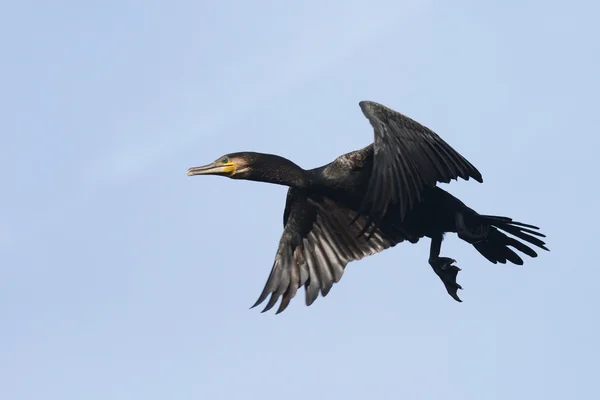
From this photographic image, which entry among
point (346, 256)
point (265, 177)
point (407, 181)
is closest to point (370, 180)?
point (407, 181)

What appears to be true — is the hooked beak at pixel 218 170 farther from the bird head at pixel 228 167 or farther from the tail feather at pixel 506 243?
the tail feather at pixel 506 243

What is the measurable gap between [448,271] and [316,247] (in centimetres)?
137

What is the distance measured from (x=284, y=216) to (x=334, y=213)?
0.53m

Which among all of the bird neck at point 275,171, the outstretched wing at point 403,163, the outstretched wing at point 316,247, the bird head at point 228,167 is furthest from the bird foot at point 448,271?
the bird head at point 228,167

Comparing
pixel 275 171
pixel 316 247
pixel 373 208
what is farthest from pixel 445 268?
pixel 373 208

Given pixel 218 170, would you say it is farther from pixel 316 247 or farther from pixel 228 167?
pixel 316 247

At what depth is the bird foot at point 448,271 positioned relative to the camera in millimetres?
13977

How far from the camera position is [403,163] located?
1229 centimetres

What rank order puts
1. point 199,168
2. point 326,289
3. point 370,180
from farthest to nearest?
1. point 326,289
2. point 199,168
3. point 370,180

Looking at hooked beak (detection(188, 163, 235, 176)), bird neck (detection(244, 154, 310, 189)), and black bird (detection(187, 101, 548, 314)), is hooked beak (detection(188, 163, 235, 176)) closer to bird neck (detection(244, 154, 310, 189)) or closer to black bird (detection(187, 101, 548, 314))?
black bird (detection(187, 101, 548, 314))

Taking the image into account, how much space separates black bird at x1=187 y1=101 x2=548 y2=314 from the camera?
40.4 ft

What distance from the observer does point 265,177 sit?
13.4m

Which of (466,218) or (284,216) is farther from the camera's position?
(284,216)

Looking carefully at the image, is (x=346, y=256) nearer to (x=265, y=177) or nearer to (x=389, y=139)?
(x=265, y=177)
